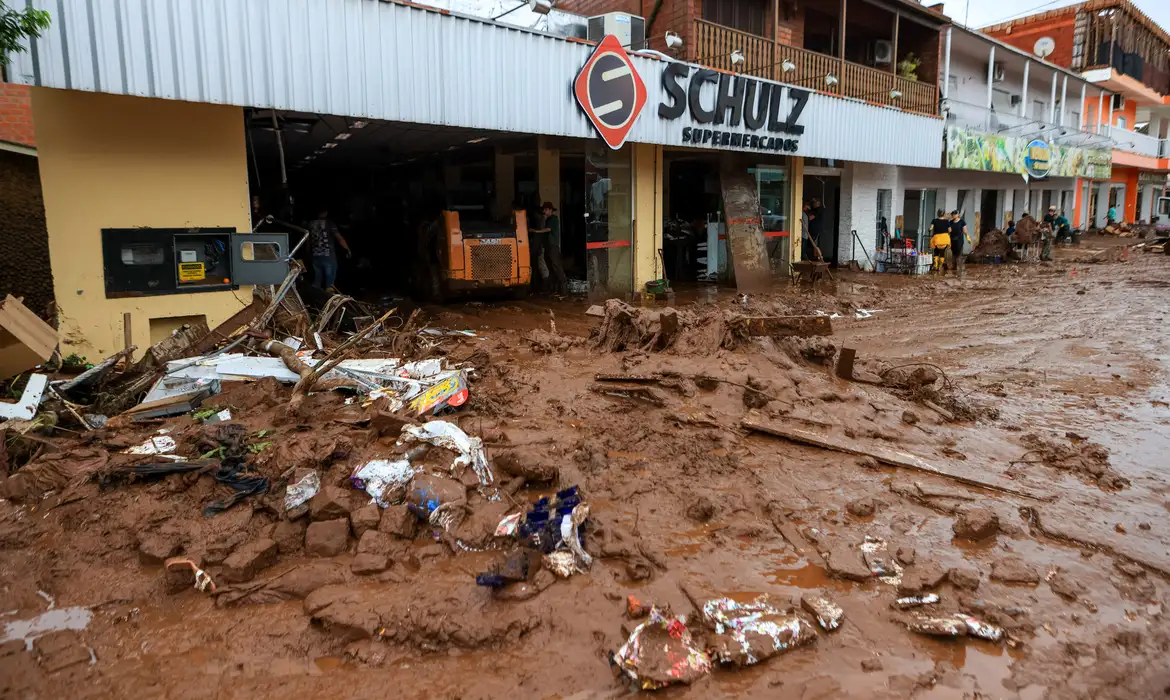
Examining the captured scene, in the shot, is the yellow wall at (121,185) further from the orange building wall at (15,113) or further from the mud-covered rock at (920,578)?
the mud-covered rock at (920,578)

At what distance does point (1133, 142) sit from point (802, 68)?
31003 millimetres

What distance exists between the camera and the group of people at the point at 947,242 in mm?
19328

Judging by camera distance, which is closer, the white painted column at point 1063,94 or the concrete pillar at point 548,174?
the concrete pillar at point 548,174

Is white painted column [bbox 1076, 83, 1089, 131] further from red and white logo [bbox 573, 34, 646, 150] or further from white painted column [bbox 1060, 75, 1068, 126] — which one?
red and white logo [bbox 573, 34, 646, 150]

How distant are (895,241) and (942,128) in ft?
13.0

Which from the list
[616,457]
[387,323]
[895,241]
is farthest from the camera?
[895,241]

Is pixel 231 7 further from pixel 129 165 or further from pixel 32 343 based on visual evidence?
pixel 32 343

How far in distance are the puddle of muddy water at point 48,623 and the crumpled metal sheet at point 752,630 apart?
3059mm

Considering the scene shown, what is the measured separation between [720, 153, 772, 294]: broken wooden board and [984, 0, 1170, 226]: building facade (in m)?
21.0

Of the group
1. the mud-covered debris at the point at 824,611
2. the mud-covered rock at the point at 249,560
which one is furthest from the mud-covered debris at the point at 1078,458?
the mud-covered rock at the point at 249,560

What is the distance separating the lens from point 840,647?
3.25m

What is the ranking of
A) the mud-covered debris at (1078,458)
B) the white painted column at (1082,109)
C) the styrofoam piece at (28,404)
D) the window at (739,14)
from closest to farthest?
the mud-covered debris at (1078,458), the styrofoam piece at (28,404), the window at (739,14), the white painted column at (1082,109)

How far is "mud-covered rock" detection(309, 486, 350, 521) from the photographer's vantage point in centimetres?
420

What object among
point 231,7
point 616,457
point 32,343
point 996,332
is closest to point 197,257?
point 32,343
